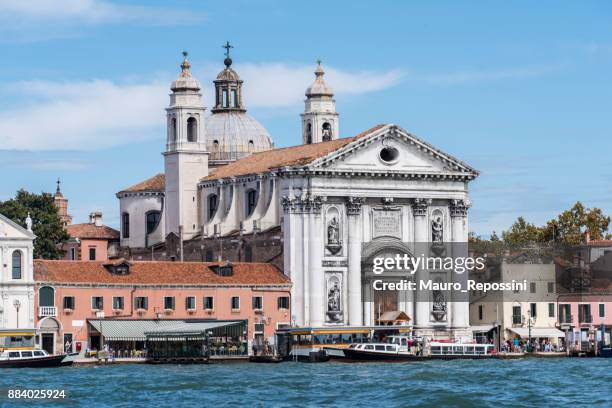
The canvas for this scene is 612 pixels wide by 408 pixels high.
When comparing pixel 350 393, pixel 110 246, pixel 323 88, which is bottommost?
pixel 350 393

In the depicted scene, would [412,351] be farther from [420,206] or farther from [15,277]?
[15,277]

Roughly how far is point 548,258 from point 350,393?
43835 millimetres

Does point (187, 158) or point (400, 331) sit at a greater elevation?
point (187, 158)

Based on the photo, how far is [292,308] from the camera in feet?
357

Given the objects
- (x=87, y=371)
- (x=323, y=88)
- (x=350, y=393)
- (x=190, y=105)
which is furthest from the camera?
(x=323, y=88)

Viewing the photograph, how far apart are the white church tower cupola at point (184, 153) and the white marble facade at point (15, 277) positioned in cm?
1835

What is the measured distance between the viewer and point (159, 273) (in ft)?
348

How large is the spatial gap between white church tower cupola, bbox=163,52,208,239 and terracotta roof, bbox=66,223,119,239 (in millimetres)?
7429

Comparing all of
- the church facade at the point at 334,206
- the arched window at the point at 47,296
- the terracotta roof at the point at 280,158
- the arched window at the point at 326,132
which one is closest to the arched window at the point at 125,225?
the church facade at the point at 334,206

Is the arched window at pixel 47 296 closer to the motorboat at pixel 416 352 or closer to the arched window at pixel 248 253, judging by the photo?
the motorboat at pixel 416 352

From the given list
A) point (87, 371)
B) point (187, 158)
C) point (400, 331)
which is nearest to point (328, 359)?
point (400, 331)

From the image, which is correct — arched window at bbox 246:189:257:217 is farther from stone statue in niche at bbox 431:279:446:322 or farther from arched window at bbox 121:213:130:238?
arched window at bbox 121:213:130:238

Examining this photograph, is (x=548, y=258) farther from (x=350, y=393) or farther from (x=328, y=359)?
(x=350, y=393)

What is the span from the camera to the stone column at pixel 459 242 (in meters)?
113
